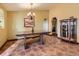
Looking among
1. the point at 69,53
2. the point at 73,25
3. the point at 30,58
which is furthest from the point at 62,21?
the point at 30,58

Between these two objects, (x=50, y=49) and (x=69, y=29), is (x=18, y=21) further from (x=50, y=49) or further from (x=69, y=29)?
(x=69, y=29)

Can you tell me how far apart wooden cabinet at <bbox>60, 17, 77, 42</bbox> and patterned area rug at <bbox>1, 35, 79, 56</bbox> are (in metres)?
0.11

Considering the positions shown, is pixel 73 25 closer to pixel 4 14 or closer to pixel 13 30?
pixel 13 30

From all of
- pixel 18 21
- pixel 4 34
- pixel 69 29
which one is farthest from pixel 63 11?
pixel 4 34

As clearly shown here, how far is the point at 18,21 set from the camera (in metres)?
1.88

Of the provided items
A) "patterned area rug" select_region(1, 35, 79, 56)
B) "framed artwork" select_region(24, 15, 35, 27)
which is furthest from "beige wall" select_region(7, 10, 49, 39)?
"patterned area rug" select_region(1, 35, 79, 56)

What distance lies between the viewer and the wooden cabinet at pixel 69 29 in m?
1.87

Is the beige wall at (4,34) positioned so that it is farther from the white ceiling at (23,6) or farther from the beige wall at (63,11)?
the beige wall at (63,11)

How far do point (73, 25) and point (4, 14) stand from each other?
1.13 m

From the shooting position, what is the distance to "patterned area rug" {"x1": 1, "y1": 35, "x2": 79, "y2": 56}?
1.73m

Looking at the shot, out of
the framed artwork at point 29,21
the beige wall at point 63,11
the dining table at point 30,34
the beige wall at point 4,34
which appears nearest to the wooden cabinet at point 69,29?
the beige wall at point 63,11

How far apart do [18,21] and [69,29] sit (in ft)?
2.85

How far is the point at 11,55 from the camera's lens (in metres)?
1.69

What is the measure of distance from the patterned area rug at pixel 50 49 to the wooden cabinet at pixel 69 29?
112mm
